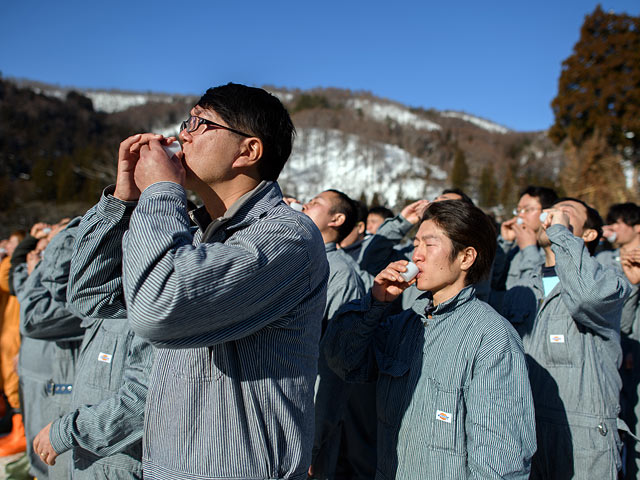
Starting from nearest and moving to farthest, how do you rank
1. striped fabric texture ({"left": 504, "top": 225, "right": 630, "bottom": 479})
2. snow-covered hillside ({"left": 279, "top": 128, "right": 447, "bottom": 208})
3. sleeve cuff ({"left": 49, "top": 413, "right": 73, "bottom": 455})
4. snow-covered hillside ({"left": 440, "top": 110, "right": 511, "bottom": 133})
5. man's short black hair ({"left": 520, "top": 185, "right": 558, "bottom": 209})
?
1. sleeve cuff ({"left": 49, "top": 413, "right": 73, "bottom": 455})
2. striped fabric texture ({"left": 504, "top": 225, "right": 630, "bottom": 479})
3. man's short black hair ({"left": 520, "top": 185, "right": 558, "bottom": 209})
4. snow-covered hillside ({"left": 279, "top": 128, "right": 447, "bottom": 208})
5. snow-covered hillside ({"left": 440, "top": 110, "right": 511, "bottom": 133})

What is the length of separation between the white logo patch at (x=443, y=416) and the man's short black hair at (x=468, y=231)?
2.45 ft

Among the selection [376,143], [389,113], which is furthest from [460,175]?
[389,113]

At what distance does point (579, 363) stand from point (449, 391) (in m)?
1.40

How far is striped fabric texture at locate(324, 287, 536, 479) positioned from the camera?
6.69 feet

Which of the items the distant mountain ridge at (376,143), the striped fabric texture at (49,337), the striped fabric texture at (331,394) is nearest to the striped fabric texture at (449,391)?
the striped fabric texture at (331,394)

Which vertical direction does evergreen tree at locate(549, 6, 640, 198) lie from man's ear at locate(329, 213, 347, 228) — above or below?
above

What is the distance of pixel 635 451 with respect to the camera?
3566mm

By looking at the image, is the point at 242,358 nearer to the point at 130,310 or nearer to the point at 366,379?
the point at 130,310

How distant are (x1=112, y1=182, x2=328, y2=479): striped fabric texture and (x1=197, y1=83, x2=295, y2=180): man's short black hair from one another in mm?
212

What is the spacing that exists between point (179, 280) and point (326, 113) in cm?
9060

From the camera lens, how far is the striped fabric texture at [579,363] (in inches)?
112

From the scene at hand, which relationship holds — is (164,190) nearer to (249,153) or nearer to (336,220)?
(249,153)

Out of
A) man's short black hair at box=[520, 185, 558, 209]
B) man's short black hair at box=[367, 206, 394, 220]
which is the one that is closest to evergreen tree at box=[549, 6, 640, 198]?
man's short black hair at box=[367, 206, 394, 220]

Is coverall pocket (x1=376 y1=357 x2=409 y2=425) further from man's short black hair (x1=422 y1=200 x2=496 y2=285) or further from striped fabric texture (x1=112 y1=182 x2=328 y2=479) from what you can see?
striped fabric texture (x1=112 y1=182 x2=328 y2=479)
